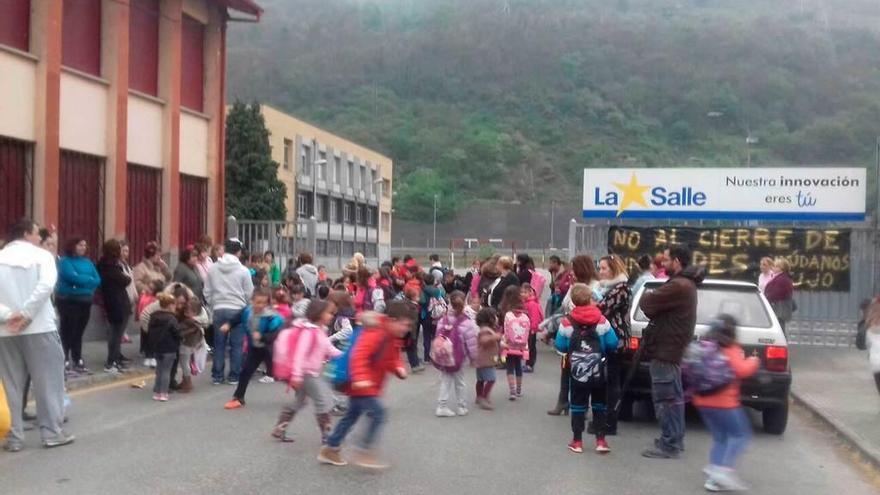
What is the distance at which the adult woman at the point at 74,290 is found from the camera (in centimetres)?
1259

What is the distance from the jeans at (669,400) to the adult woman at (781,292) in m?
8.48

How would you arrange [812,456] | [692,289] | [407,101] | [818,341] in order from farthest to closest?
[407,101] < [818,341] < [812,456] < [692,289]

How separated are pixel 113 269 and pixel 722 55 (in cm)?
13408

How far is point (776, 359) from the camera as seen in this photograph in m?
10.5

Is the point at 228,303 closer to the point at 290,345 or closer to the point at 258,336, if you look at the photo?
the point at 258,336

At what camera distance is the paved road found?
25.9 ft

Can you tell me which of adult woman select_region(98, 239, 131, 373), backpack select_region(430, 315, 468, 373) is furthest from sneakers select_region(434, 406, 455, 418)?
adult woman select_region(98, 239, 131, 373)

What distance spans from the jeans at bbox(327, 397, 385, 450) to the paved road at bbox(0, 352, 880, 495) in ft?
0.74

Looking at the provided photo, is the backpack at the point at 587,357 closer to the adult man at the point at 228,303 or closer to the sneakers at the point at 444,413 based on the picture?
the sneakers at the point at 444,413

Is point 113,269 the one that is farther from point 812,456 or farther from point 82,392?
point 812,456

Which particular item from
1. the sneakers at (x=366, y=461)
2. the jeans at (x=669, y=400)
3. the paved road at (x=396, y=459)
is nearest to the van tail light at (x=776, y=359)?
the paved road at (x=396, y=459)

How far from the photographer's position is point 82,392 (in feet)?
40.8

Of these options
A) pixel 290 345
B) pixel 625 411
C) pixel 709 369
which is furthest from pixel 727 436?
pixel 290 345

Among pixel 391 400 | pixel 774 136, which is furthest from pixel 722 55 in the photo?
pixel 391 400
